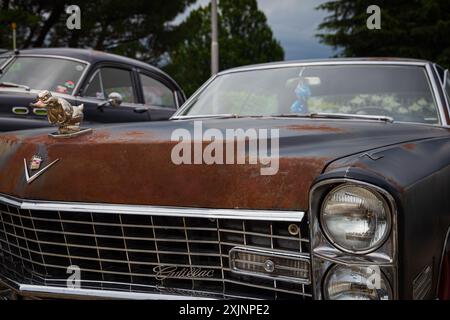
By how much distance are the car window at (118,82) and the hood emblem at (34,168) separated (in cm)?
429

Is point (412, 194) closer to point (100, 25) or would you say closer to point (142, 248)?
point (142, 248)

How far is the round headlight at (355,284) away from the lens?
1.53 metres

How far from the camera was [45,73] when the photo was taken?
19.2 feet

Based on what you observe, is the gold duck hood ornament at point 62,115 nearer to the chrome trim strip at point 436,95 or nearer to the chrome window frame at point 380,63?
the chrome window frame at point 380,63

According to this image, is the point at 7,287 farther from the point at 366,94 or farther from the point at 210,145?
the point at 366,94

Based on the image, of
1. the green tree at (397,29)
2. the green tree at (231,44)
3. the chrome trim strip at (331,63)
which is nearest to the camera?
the chrome trim strip at (331,63)

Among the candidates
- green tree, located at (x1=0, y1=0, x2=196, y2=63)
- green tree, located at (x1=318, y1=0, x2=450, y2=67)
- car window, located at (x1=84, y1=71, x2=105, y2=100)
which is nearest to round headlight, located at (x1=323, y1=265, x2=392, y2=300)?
car window, located at (x1=84, y1=71, x2=105, y2=100)

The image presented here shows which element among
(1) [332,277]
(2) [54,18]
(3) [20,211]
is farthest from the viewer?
(2) [54,18]

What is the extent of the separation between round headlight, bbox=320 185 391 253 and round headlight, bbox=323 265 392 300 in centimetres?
7

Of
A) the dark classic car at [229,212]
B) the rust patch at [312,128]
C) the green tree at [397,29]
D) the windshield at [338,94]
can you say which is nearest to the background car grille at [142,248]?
the dark classic car at [229,212]

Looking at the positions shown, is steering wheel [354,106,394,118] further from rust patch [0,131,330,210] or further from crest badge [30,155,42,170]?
crest badge [30,155,42,170]

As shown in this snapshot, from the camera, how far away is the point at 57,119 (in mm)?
2240
